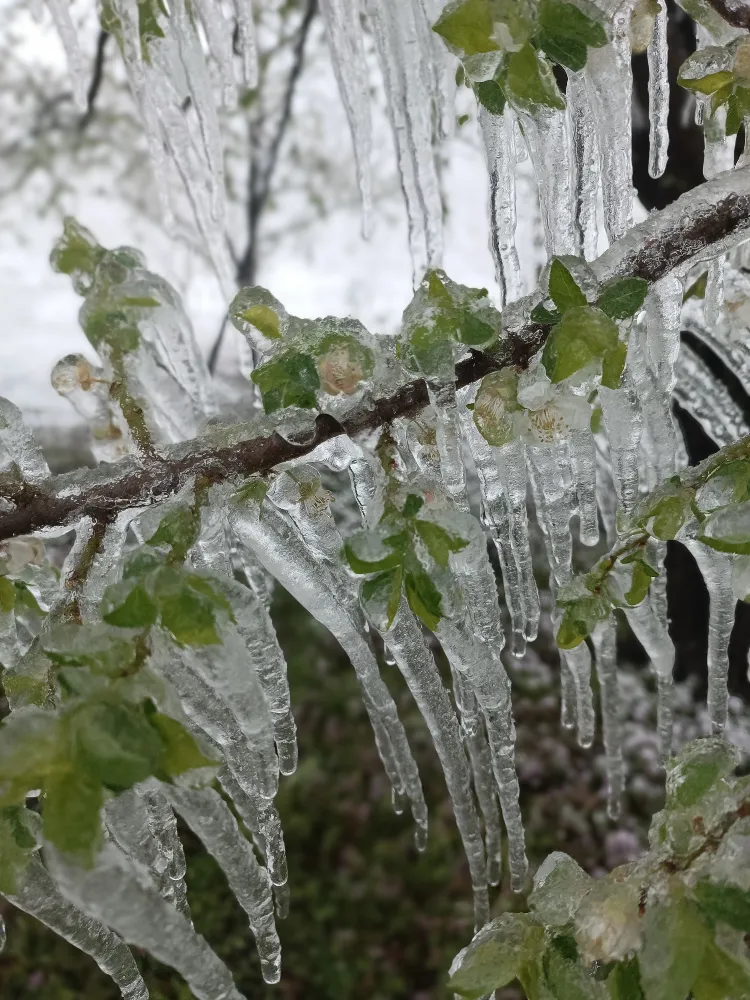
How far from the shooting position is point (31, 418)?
443 centimetres

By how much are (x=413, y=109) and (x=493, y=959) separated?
1009mm

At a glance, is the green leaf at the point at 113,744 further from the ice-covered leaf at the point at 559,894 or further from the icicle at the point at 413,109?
the icicle at the point at 413,109

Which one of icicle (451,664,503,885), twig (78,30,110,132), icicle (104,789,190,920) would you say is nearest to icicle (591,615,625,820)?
icicle (451,664,503,885)

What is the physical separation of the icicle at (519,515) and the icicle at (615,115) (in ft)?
0.82

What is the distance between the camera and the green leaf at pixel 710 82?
63cm

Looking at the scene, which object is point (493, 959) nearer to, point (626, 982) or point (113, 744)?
point (626, 982)

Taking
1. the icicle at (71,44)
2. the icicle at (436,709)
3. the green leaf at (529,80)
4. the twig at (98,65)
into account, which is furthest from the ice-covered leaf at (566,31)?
the twig at (98,65)

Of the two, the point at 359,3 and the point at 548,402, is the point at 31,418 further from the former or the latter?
the point at 548,402

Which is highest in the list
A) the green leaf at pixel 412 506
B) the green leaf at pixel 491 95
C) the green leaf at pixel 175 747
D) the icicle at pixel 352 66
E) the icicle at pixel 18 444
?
the icicle at pixel 352 66

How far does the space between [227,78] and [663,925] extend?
1.18m

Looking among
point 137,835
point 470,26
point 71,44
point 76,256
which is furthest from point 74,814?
point 71,44

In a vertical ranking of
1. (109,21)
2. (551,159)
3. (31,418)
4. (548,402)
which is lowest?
(548,402)

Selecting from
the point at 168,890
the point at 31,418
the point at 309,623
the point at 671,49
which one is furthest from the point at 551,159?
the point at 31,418

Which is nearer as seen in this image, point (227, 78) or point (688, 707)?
point (227, 78)
